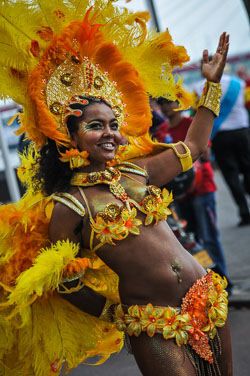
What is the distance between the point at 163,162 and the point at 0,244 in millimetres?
936

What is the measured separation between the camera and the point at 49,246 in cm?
252

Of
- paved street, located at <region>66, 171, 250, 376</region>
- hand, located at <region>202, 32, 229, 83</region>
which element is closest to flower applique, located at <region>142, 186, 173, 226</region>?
hand, located at <region>202, 32, 229, 83</region>

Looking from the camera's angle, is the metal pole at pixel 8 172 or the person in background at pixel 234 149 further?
the person in background at pixel 234 149

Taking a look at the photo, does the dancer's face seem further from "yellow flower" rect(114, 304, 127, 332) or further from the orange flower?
"yellow flower" rect(114, 304, 127, 332)

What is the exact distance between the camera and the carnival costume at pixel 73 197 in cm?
229

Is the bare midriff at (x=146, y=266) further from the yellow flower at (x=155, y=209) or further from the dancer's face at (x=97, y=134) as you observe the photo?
the dancer's face at (x=97, y=134)

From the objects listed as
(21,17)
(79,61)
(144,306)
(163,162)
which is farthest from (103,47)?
(144,306)

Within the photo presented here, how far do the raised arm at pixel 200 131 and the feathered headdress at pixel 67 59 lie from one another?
0.67 feet

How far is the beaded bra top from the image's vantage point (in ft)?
7.46

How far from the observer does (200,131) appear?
2656mm

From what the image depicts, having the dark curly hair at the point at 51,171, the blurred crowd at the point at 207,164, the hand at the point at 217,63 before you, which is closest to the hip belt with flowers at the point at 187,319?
the dark curly hair at the point at 51,171

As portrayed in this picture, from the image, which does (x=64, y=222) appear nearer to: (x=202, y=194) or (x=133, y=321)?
(x=133, y=321)

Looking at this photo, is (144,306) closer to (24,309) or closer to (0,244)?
(24,309)

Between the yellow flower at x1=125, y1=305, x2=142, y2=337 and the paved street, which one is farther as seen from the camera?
the paved street
